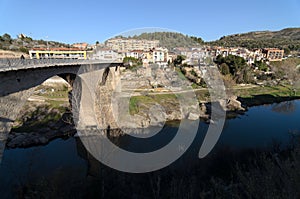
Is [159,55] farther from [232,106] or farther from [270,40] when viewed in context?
[270,40]

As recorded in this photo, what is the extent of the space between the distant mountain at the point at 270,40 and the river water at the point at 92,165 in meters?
48.5

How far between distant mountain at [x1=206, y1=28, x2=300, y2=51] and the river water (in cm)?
4849

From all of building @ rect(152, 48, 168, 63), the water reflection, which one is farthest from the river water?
building @ rect(152, 48, 168, 63)

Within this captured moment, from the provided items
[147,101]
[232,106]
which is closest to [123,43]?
[147,101]

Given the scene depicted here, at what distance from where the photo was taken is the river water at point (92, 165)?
21.1 ft

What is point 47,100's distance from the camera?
18.2 metres

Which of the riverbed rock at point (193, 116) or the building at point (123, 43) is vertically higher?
the building at point (123, 43)

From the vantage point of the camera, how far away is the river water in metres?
6.45

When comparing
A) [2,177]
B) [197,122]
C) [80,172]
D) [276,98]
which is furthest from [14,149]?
[276,98]

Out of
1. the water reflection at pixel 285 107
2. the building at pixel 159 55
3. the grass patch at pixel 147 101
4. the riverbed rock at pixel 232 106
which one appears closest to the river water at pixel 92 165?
the riverbed rock at pixel 232 106

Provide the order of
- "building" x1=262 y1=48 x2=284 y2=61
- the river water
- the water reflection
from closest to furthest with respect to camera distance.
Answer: the river water
the water reflection
"building" x1=262 y1=48 x2=284 y2=61

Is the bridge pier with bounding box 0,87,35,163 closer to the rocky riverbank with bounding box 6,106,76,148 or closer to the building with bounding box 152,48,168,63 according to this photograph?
the rocky riverbank with bounding box 6,106,76,148

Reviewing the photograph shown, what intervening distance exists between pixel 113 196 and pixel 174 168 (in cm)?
293

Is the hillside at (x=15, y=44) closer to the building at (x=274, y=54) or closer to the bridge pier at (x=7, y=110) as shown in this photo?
the bridge pier at (x=7, y=110)
